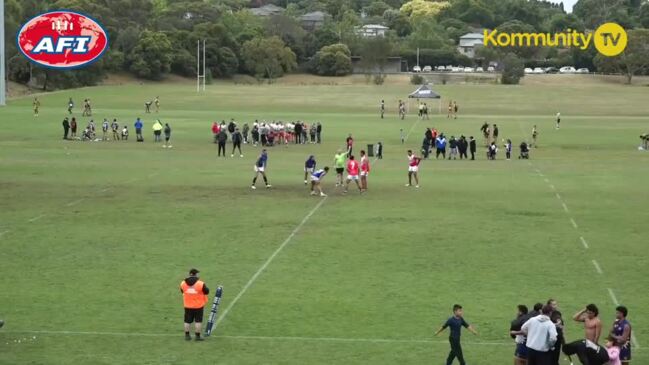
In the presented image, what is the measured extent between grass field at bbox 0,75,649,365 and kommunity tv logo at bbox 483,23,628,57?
4198 inches

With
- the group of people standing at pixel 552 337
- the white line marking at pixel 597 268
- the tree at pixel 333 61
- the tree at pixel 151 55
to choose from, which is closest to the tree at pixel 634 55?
the tree at pixel 333 61

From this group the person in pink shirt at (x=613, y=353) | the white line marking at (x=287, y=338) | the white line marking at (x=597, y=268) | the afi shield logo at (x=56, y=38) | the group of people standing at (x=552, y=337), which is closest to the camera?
the person in pink shirt at (x=613, y=353)

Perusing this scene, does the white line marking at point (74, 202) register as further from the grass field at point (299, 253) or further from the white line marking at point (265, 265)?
the white line marking at point (265, 265)

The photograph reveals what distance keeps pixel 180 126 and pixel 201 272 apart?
5711 cm

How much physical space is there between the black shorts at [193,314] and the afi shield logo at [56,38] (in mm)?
21113

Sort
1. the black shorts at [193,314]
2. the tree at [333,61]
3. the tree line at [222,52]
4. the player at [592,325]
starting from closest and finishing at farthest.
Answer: the player at [592,325] → the black shorts at [193,314] → the tree line at [222,52] → the tree at [333,61]

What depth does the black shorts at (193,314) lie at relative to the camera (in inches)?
760

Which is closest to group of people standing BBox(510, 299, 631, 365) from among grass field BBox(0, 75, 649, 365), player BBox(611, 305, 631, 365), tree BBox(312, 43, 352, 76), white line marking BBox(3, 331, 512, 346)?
player BBox(611, 305, 631, 365)

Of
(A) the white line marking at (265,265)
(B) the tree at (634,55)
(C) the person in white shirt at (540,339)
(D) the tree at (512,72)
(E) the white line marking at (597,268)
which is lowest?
(E) the white line marking at (597,268)

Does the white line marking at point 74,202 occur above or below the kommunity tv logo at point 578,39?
below

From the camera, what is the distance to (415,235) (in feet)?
104

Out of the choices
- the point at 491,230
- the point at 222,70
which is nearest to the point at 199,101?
the point at 222,70

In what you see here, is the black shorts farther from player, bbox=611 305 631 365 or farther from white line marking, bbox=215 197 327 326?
player, bbox=611 305 631 365

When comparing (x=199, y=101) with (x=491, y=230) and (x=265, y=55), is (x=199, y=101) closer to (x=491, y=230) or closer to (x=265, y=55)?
(x=265, y=55)
